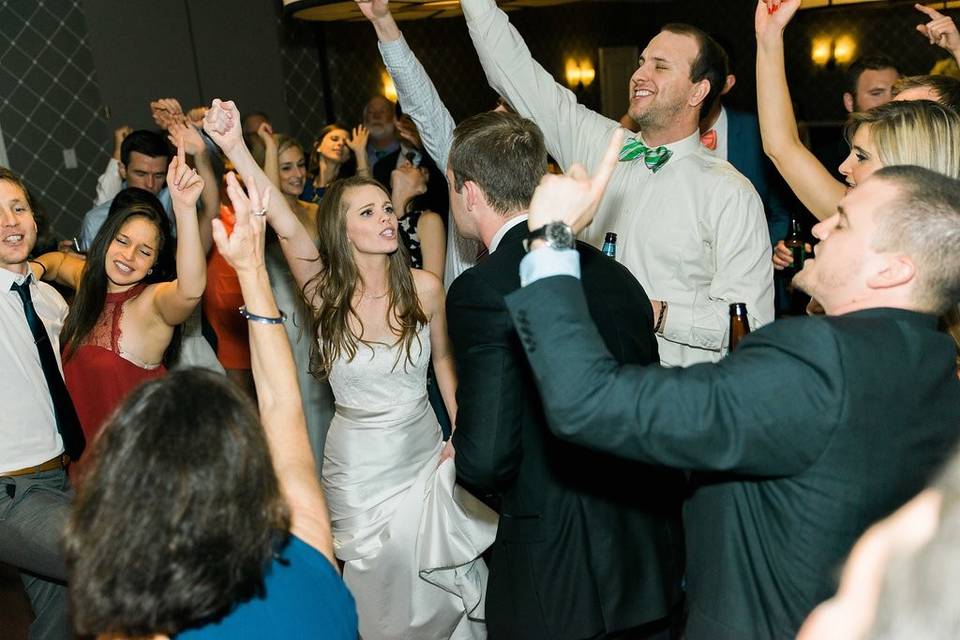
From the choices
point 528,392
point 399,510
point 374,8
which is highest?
point 374,8

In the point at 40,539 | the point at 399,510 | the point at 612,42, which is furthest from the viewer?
the point at 612,42

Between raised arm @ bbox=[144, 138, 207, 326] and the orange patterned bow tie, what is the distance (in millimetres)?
2001

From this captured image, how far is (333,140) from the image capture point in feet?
16.0

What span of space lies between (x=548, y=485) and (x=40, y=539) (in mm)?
1322

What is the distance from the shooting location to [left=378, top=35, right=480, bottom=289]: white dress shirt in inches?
112

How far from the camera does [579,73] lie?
10.9m

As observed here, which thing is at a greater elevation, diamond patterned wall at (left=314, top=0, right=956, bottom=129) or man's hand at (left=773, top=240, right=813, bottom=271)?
diamond patterned wall at (left=314, top=0, right=956, bottom=129)

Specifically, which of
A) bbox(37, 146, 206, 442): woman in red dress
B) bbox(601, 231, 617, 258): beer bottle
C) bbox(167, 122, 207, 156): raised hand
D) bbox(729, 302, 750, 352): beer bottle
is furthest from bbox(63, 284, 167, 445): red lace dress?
bbox(729, 302, 750, 352): beer bottle

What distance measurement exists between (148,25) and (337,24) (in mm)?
1871

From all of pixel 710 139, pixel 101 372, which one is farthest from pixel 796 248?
pixel 101 372

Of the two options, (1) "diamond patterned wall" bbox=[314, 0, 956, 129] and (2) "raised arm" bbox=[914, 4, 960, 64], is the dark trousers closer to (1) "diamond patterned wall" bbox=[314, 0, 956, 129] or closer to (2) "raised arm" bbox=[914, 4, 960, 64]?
(2) "raised arm" bbox=[914, 4, 960, 64]

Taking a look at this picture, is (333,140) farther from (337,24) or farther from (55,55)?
(337,24)

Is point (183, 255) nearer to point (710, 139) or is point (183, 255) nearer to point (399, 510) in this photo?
point (399, 510)

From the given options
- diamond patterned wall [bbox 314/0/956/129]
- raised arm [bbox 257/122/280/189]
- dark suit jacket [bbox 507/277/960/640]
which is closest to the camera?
dark suit jacket [bbox 507/277/960/640]
